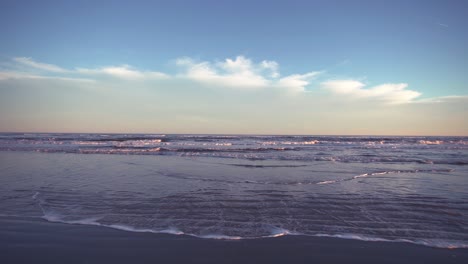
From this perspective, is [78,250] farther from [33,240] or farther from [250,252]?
[250,252]

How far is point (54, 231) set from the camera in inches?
163

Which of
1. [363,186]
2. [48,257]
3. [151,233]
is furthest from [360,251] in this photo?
[363,186]

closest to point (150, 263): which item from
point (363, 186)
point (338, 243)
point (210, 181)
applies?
point (338, 243)

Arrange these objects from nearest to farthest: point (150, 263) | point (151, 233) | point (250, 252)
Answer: point (150, 263), point (250, 252), point (151, 233)

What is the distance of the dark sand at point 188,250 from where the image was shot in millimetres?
3332

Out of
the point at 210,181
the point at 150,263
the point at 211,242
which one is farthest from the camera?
the point at 210,181

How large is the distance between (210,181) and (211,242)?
4.67m

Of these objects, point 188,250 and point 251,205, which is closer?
point 188,250

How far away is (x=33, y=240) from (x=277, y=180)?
6688mm

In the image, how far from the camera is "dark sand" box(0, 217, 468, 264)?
3.33m

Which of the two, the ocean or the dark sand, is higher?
the ocean

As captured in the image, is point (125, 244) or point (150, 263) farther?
point (125, 244)

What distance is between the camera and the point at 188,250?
3551mm

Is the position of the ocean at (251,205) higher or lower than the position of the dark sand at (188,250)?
higher
